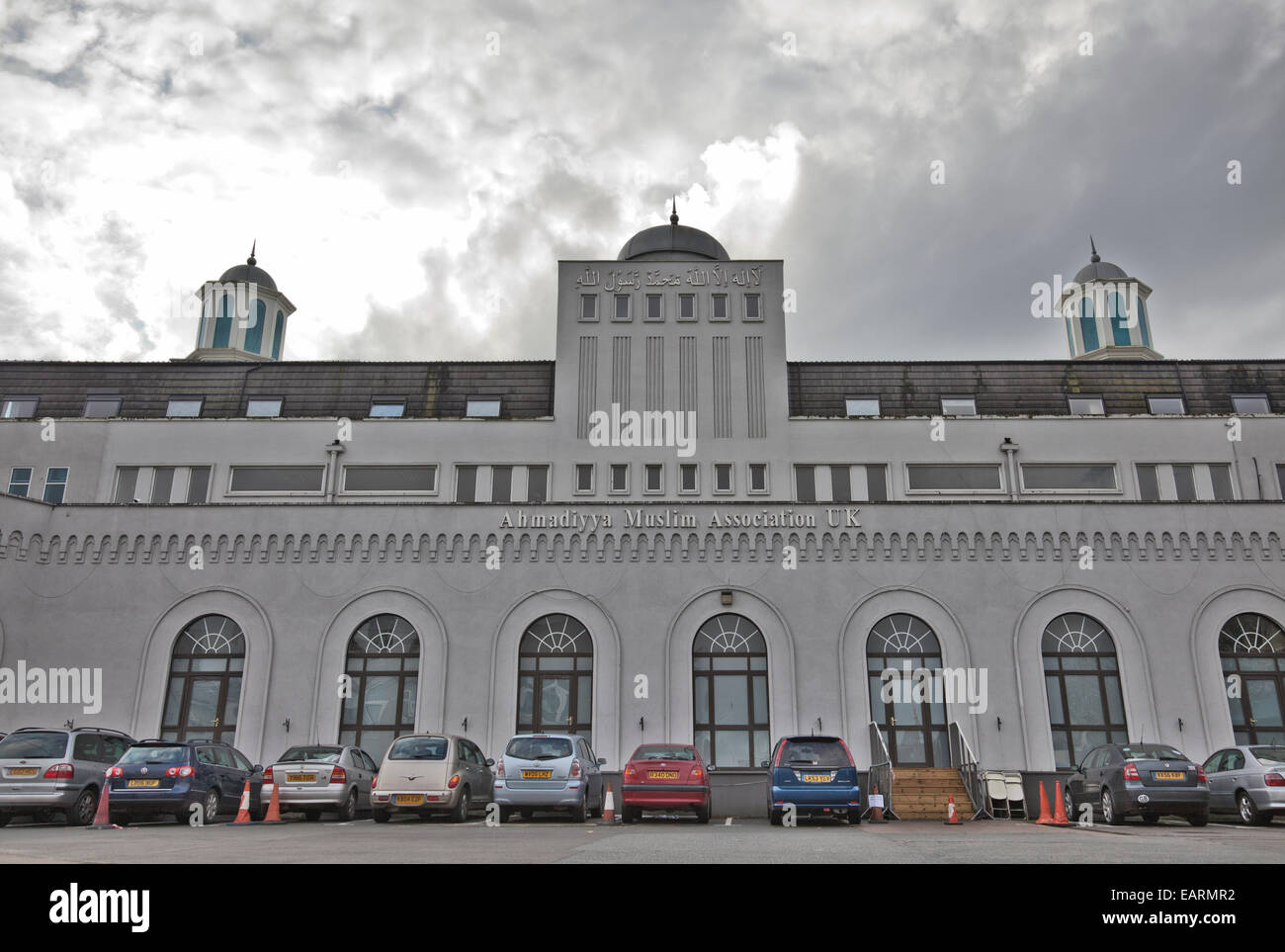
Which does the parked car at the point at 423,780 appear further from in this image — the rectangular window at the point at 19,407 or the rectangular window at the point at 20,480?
the rectangular window at the point at 19,407

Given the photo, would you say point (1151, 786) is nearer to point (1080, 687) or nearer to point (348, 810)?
point (1080, 687)

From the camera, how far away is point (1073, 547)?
26.4 m

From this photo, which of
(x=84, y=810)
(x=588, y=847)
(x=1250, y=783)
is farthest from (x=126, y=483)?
(x=1250, y=783)

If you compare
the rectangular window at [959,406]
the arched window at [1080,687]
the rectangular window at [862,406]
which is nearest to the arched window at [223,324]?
the rectangular window at [862,406]

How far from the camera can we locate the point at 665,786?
18.1 meters

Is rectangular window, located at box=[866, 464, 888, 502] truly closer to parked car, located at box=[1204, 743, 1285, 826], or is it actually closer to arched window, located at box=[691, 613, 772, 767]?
arched window, located at box=[691, 613, 772, 767]

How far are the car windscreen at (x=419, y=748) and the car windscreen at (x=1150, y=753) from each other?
507 inches

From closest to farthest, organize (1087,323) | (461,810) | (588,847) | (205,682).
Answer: (588,847) < (461,810) < (205,682) < (1087,323)

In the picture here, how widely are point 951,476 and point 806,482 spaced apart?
15.2ft

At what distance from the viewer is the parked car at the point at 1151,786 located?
56.5ft

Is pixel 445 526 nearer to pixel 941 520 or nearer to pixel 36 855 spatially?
pixel 941 520

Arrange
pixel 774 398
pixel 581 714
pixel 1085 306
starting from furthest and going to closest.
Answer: pixel 1085 306, pixel 774 398, pixel 581 714
